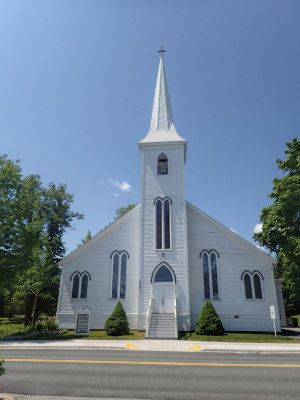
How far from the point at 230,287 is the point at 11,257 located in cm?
1565

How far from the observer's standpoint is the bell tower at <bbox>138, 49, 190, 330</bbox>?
59.7 feet

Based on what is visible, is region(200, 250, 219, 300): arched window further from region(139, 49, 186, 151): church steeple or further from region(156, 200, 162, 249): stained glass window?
region(139, 49, 186, 151): church steeple

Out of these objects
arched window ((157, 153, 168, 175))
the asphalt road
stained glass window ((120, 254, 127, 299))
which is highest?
arched window ((157, 153, 168, 175))

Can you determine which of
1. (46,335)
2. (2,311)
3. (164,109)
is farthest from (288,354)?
(2,311)

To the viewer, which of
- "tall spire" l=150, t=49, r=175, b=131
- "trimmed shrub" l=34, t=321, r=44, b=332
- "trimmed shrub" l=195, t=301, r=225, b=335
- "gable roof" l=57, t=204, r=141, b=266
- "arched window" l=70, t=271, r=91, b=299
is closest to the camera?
"trimmed shrub" l=195, t=301, r=225, b=335

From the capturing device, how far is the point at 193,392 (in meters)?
6.13

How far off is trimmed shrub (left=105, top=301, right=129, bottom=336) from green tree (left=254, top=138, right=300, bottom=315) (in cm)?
1235

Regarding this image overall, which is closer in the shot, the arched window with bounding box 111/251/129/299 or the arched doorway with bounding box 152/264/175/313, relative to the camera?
the arched doorway with bounding box 152/264/175/313

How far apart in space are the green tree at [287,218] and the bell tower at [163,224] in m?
7.14

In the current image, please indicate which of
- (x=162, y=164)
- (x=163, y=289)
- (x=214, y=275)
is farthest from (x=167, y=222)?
(x=162, y=164)

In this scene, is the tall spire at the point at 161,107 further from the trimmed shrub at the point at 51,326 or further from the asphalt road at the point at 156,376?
the asphalt road at the point at 156,376

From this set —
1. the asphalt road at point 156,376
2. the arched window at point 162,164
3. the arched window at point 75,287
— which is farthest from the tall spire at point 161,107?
the asphalt road at point 156,376

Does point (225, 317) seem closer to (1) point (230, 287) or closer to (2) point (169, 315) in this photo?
(1) point (230, 287)

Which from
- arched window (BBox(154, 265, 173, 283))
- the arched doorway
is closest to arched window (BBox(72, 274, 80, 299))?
the arched doorway
